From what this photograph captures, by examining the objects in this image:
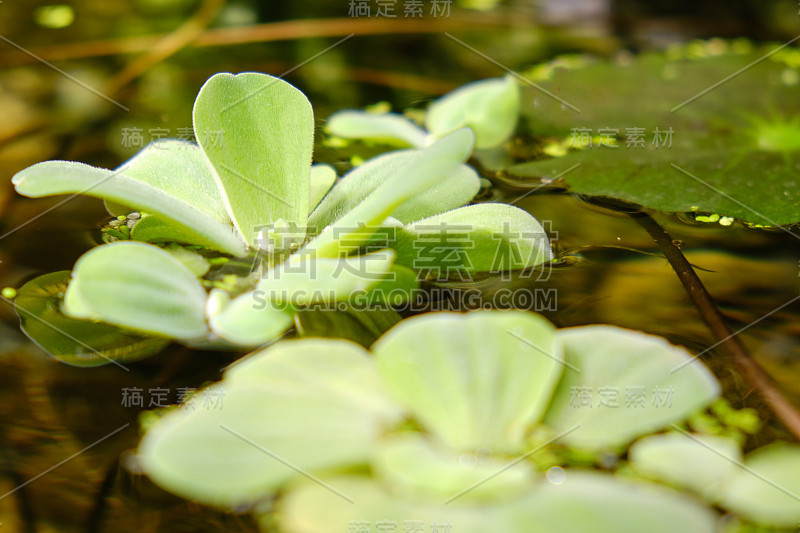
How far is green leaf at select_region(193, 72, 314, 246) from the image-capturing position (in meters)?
0.85

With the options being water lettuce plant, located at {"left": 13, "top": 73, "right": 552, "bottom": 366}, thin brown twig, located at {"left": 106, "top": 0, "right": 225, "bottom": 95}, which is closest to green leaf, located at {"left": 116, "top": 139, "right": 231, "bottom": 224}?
water lettuce plant, located at {"left": 13, "top": 73, "right": 552, "bottom": 366}

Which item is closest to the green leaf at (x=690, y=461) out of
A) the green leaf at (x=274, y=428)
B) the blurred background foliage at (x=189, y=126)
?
the blurred background foliage at (x=189, y=126)

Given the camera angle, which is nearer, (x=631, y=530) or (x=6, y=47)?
(x=631, y=530)

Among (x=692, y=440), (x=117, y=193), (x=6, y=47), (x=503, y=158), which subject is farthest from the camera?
(x=6, y=47)

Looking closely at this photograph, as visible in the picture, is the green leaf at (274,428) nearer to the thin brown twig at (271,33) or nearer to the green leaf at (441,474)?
the green leaf at (441,474)

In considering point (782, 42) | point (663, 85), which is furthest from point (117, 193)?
point (782, 42)

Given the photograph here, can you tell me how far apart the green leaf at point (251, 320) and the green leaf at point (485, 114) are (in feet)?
2.15

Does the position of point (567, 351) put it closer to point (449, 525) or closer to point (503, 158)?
point (449, 525)

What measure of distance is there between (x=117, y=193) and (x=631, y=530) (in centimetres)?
61

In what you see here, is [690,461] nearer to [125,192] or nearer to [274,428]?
[274,428]

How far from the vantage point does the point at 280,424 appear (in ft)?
1.83

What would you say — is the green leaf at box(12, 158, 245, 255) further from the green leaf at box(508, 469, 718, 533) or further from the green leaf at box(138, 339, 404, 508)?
the green leaf at box(508, 469, 718, 533)

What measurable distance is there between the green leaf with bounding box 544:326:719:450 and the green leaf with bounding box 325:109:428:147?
69 cm

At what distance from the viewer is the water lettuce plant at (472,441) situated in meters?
0.50
